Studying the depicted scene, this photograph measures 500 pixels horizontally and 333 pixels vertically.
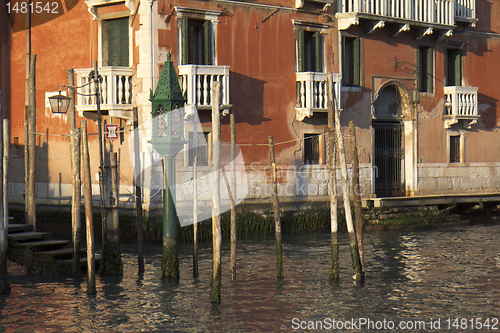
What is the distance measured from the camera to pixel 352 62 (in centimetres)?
1780

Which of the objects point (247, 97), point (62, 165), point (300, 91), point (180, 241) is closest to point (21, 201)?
point (62, 165)

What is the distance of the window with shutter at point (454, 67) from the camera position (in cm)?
2009

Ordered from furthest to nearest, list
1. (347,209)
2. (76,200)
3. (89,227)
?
(76,200), (347,209), (89,227)

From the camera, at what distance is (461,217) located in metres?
19.5

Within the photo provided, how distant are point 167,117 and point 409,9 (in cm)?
1036

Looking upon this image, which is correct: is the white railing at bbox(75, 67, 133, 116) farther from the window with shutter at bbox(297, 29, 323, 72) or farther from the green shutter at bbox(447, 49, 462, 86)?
the green shutter at bbox(447, 49, 462, 86)

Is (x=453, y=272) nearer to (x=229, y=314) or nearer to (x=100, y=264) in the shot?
(x=229, y=314)

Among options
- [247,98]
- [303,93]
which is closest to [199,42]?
[247,98]

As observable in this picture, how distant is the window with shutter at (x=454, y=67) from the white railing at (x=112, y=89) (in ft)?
32.6

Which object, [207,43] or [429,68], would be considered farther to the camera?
[429,68]

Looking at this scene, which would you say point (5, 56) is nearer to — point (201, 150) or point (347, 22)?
point (201, 150)

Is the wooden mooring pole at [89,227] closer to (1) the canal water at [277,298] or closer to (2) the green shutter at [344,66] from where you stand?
(1) the canal water at [277,298]

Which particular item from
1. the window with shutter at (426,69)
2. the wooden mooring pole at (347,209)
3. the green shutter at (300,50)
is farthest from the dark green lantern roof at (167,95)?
the window with shutter at (426,69)

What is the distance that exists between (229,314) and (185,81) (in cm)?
721
